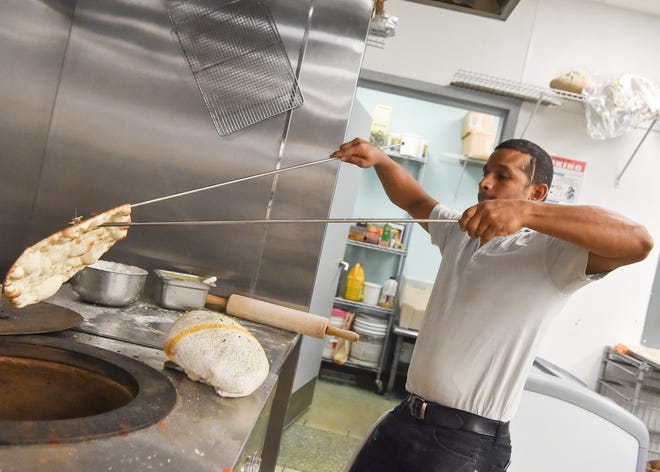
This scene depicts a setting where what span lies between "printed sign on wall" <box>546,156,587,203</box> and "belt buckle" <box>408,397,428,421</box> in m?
3.22

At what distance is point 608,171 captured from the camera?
14.7 feet

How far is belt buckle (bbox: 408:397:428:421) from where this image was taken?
1617 millimetres

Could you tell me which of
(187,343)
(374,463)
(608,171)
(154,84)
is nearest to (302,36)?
(154,84)

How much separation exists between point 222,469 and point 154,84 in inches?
62.3

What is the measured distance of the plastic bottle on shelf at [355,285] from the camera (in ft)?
16.5

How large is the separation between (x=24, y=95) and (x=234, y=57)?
694 mm

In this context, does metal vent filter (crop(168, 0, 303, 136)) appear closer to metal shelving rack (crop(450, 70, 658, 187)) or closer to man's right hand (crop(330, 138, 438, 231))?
man's right hand (crop(330, 138, 438, 231))

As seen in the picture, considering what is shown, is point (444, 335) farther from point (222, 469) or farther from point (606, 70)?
point (606, 70)

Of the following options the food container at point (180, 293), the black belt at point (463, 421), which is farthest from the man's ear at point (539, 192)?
the food container at point (180, 293)

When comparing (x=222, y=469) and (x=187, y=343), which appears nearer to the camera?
(x=222, y=469)

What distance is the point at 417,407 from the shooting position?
1.64 m

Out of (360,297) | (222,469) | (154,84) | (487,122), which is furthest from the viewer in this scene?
(360,297)

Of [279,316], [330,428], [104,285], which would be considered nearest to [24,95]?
[104,285]

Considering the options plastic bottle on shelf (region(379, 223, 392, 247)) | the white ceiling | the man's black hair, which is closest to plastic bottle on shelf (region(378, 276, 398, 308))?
plastic bottle on shelf (region(379, 223, 392, 247))
